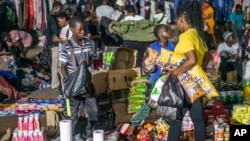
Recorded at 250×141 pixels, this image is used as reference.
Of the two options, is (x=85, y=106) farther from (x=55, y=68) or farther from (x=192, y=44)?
(x=55, y=68)

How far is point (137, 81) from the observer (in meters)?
8.33

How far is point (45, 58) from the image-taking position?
10781mm

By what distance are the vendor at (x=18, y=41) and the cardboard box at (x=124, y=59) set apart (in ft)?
12.1

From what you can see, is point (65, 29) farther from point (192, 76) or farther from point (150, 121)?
point (192, 76)

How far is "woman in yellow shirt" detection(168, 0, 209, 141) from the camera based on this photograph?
19.4 feet

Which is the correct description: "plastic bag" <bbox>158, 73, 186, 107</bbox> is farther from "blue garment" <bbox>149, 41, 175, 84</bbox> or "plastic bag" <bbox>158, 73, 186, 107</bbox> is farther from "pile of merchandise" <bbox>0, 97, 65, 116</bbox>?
"pile of merchandise" <bbox>0, 97, 65, 116</bbox>

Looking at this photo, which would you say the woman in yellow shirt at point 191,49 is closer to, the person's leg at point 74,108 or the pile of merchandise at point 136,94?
the person's leg at point 74,108

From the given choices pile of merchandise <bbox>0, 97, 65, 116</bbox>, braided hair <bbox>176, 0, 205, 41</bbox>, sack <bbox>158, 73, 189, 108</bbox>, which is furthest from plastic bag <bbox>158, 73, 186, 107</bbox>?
pile of merchandise <bbox>0, 97, 65, 116</bbox>

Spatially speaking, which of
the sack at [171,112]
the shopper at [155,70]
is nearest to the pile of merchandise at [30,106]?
the shopper at [155,70]

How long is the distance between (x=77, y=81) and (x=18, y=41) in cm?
687

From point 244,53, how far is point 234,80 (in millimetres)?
1727

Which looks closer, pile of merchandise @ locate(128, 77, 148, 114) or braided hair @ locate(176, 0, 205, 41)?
braided hair @ locate(176, 0, 205, 41)

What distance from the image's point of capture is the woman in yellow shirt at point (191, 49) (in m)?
5.91

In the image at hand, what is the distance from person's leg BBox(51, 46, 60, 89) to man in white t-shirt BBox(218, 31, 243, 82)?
125 inches
